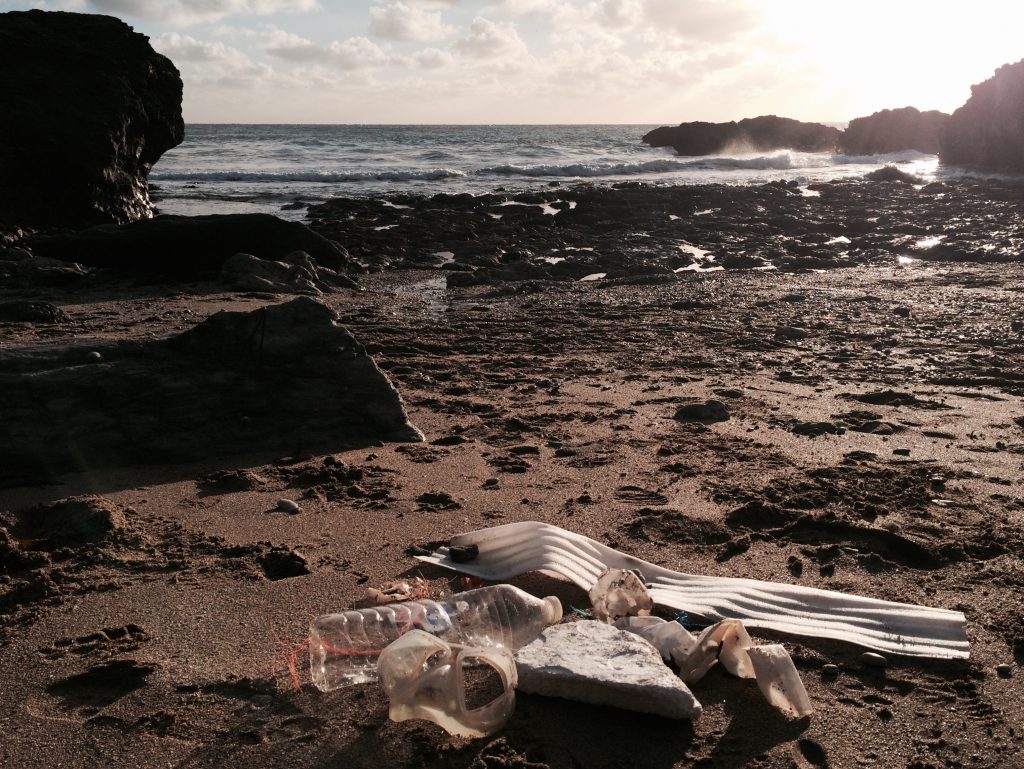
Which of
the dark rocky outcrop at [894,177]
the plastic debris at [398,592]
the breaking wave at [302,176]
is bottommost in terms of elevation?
the plastic debris at [398,592]

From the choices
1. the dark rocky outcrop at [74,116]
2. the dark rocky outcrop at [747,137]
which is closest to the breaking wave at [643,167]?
the dark rocky outcrop at [747,137]

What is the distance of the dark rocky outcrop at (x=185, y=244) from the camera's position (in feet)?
30.3

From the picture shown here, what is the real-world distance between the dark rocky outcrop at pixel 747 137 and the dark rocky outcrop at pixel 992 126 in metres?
20.0

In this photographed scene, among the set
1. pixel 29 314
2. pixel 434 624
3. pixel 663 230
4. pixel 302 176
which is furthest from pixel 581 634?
pixel 302 176

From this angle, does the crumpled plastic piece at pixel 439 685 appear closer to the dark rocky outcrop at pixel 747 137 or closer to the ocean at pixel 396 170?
the ocean at pixel 396 170

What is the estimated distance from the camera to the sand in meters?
1.97

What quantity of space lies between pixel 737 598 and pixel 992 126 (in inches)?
1263

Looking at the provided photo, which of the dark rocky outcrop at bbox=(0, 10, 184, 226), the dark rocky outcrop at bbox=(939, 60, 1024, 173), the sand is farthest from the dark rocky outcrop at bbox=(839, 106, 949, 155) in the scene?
the sand

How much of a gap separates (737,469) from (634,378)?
173 centimetres

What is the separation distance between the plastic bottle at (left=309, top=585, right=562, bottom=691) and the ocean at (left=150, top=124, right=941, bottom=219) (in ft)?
49.3

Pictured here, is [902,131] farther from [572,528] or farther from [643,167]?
[572,528]

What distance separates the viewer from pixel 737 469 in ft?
12.8

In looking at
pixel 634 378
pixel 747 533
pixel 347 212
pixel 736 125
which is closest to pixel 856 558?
pixel 747 533

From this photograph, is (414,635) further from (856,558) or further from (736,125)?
(736,125)
